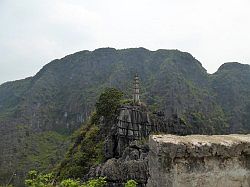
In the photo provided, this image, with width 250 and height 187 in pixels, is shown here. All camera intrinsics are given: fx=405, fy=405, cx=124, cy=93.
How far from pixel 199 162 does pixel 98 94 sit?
110596 mm

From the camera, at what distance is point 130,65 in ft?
534

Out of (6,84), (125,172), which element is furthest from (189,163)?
(6,84)

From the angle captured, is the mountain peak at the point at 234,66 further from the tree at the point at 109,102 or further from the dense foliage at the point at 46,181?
the dense foliage at the point at 46,181

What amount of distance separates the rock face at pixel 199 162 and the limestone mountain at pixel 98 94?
208 feet

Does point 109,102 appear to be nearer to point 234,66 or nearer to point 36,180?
point 36,180

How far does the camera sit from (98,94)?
115 m

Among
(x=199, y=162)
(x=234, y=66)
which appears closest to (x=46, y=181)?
(x=199, y=162)

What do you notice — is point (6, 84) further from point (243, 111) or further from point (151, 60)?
point (243, 111)

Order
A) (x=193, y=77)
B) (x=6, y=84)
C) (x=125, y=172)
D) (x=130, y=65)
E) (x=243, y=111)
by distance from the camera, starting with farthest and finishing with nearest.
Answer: (x=6, y=84)
(x=130, y=65)
(x=193, y=77)
(x=243, y=111)
(x=125, y=172)

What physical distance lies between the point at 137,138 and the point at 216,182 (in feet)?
127

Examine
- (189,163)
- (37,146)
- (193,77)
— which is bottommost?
(37,146)

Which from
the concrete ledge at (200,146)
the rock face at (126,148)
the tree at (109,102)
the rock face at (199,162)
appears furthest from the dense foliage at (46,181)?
the tree at (109,102)

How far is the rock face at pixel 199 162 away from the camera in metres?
5.04

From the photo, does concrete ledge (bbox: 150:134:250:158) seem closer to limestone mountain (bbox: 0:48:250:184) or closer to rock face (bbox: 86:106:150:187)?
rock face (bbox: 86:106:150:187)
